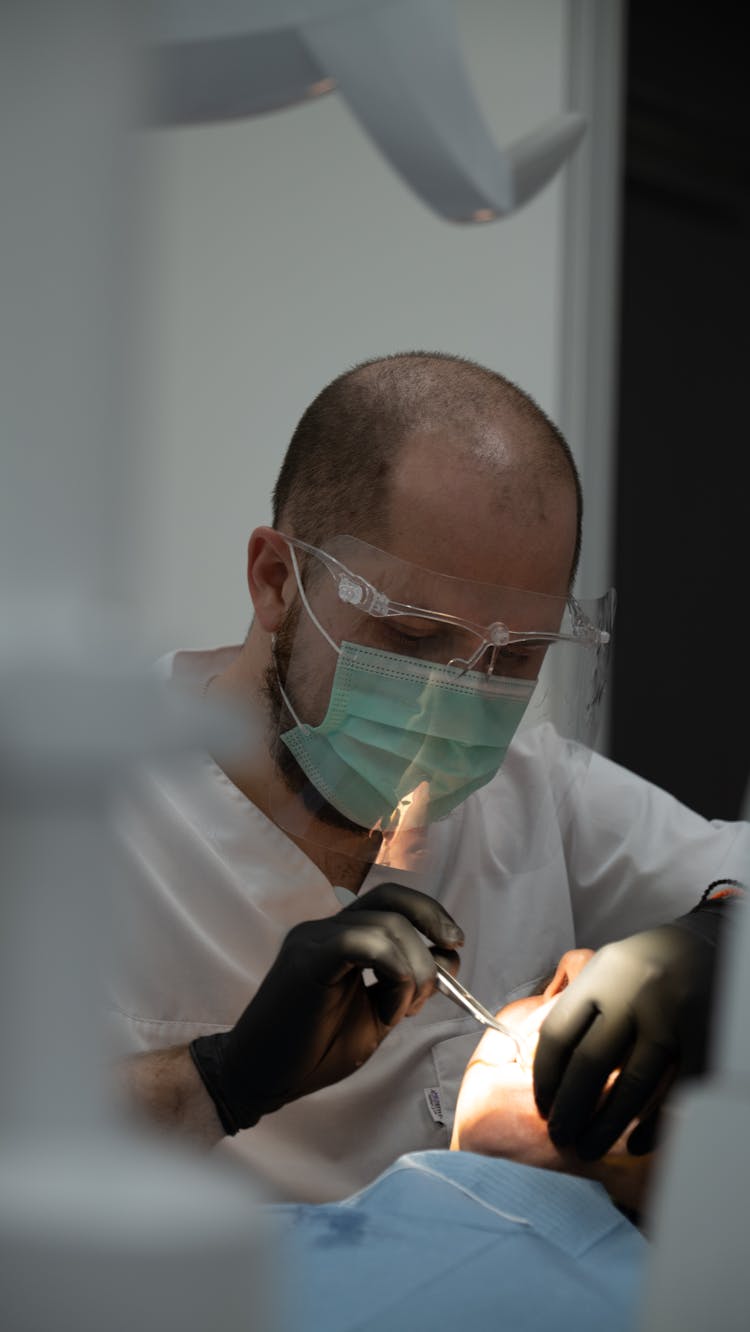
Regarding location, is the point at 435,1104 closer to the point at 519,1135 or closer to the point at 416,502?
the point at 519,1135

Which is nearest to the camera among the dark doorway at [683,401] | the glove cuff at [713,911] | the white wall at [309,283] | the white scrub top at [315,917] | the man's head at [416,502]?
the glove cuff at [713,911]

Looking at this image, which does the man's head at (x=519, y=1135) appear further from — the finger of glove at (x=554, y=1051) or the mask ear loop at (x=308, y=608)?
the mask ear loop at (x=308, y=608)

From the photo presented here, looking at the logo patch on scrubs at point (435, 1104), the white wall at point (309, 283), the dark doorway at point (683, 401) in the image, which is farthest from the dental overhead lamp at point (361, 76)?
the dark doorway at point (683, 401)

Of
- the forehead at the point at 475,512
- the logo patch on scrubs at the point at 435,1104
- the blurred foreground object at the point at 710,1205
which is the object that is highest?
the forehead at the point at 475,512

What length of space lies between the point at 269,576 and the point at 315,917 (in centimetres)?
39

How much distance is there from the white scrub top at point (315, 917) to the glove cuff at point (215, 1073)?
0.16 meters

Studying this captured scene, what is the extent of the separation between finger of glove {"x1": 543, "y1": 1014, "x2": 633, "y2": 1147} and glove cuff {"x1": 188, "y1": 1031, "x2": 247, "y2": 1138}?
0.31 m

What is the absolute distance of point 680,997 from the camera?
114 cm

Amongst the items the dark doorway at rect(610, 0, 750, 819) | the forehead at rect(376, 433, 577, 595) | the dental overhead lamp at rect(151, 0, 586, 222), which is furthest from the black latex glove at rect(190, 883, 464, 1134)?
the dark doorway at rect(610, 0, 750, 819)

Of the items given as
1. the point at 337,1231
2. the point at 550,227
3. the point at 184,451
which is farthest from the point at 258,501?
the point at 337,1231

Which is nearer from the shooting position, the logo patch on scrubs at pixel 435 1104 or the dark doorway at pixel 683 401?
the logo patch on scrubs at pixel 435 1104

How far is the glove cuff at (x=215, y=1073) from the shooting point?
127 cm

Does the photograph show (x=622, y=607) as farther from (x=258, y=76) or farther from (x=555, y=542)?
(x=258, y=76)

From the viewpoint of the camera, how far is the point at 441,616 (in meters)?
1.35
